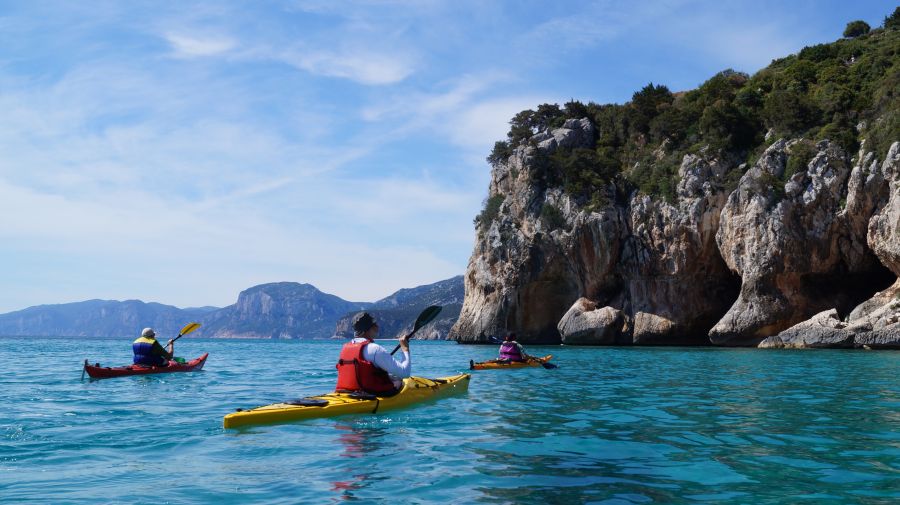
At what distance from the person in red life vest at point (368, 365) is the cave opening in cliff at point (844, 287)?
36.0 meters

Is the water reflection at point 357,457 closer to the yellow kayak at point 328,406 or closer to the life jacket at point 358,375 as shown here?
the yellow kayak at point 328,406

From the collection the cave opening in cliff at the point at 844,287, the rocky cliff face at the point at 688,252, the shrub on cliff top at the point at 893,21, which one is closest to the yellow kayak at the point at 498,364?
the rocky cliff face at the point at 688,252

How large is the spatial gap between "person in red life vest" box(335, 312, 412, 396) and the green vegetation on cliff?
3512 centimetres

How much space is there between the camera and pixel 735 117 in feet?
152

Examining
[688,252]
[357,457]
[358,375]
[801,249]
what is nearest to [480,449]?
[357,457]

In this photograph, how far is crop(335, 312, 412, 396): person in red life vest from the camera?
1042cm

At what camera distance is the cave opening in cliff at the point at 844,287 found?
39719mm

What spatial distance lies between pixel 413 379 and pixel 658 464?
19.3 feet

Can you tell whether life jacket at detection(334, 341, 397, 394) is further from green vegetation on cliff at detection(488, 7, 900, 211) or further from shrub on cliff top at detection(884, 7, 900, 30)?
shrub on cliff top at detection(884, 7, 900, 30)

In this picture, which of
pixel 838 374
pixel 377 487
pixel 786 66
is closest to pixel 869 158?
pixel 786 66

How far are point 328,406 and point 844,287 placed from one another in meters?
39.1

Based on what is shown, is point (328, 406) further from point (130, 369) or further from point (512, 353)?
point (512, 353)

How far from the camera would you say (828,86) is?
4384 cm

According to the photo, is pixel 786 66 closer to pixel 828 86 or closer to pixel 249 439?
pixel 828 86
